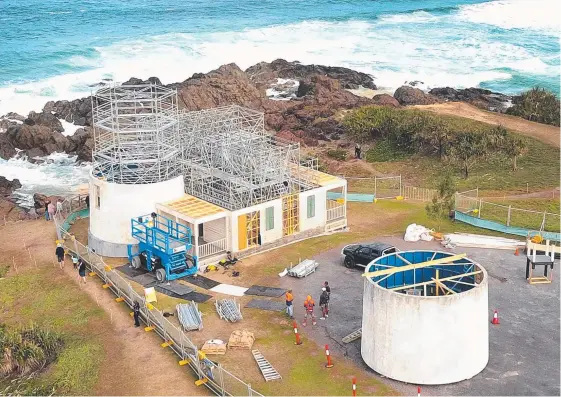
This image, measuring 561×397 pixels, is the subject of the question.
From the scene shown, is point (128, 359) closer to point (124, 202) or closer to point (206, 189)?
point (124, 202)

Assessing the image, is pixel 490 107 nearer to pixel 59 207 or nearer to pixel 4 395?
pixel 59 207

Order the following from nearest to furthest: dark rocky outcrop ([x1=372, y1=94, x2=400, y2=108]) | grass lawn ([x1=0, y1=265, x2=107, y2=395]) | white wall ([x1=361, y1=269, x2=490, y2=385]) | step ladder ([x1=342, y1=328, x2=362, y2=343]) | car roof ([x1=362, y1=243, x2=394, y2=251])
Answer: white wall ([x1=361, y1=269, x2=490, y2=385])
grass lawn ([x1=0, y1=265, x2=107, y2=395])
step ladder ([x1=342, y1=328, x2=362, y2=343])
car roof ([x1=362, y1=243, x2=394, y2=251])
dark rocky outcrop ([x1=372, y1=94, x2=400, y2=108])

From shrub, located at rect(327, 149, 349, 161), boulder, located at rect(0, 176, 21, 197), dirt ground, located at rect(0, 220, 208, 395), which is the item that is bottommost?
boulder, located at rect(0, 176, 21, 197)

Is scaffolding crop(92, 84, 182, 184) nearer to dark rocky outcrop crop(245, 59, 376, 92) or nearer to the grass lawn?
the grass lawn

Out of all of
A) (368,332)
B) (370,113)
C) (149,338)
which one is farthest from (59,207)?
(370,113)

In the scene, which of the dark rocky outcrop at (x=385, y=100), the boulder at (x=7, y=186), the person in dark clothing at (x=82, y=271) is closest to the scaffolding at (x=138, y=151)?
the person in dark clothing at (x=82, y=271)

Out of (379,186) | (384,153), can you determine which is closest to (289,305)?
(379,186)

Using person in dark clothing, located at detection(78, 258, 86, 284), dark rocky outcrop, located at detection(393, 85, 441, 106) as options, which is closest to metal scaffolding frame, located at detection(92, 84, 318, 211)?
person in dark clothing, located at detection(78, 258, 86, 284)
